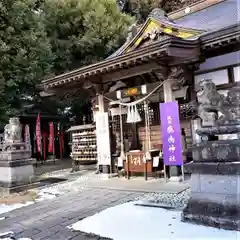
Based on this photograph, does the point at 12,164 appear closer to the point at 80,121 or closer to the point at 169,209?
the point at 169,209

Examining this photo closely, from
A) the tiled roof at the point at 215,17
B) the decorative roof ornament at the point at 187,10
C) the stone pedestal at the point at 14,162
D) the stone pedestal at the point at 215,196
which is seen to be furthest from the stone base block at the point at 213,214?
the decorative roof ornament at the point at 187,10

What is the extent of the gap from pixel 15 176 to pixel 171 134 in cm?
563

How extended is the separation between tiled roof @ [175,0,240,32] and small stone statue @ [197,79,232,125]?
537 cm

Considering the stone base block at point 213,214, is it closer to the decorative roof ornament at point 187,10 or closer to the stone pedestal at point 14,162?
the stone pedestal at point 14,162

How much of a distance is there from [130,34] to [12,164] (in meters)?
7.04

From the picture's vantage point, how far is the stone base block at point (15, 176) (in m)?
10.4

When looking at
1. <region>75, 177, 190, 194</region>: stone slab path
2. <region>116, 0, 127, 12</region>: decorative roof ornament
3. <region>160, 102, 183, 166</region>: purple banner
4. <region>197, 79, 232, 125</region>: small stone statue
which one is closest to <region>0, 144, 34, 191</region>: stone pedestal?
<region>75, 177, 190, 194</region>: stone slab path

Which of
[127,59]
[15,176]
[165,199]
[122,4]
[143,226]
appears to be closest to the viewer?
Answer: [143,226]

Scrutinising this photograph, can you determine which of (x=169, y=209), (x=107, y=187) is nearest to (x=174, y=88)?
(x=107, y=187)

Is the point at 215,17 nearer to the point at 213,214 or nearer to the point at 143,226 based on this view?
the point at 213,214

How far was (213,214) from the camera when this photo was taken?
16.2 feet

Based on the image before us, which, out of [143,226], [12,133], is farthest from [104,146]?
[143,226]

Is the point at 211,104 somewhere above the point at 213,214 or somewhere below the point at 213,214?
above

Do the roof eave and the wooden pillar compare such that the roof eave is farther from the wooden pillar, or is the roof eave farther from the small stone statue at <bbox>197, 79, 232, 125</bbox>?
the small stone statue at <bbox>197, 79, 232, 125</bbox>
